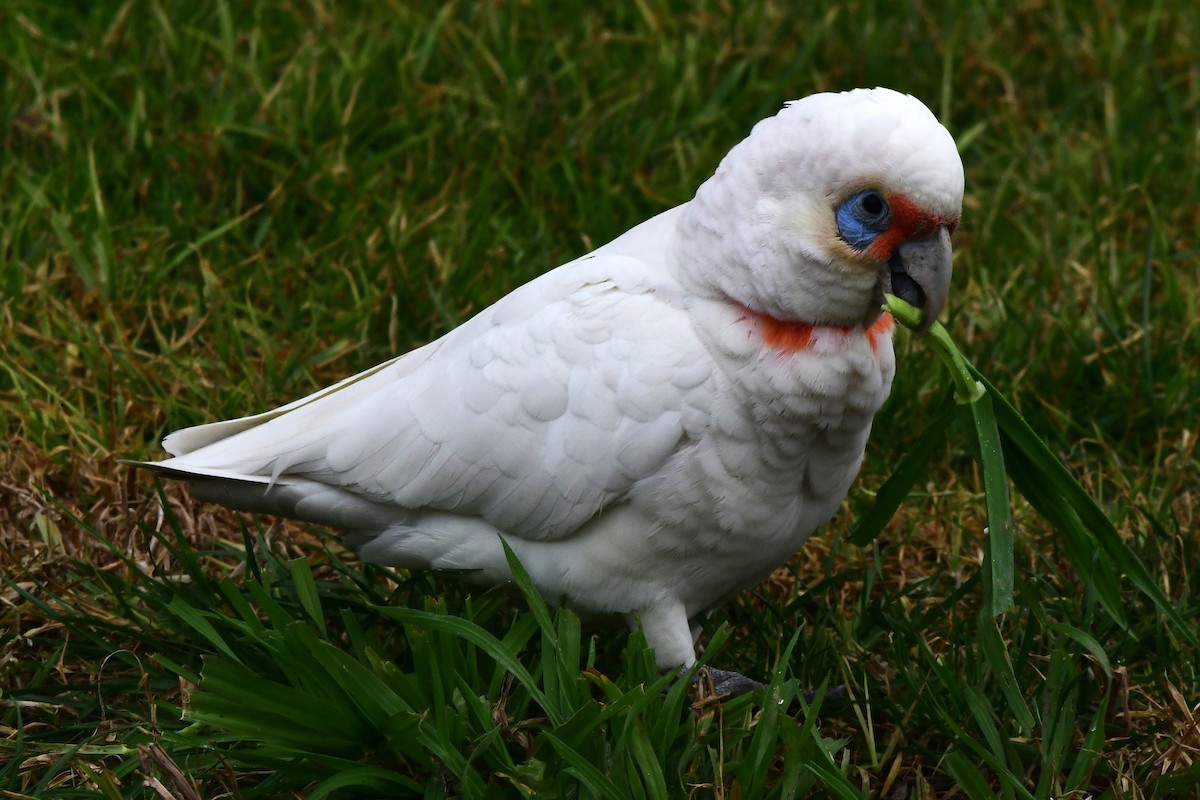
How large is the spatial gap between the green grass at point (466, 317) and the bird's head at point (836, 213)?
1.67 feet

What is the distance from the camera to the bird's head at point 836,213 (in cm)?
221

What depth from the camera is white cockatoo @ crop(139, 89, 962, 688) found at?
2.27 metres

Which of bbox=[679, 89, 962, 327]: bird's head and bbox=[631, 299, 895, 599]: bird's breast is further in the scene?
bbox=[631, 299, 895, 599]: bird's breast

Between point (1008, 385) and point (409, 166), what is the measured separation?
5.99 feet

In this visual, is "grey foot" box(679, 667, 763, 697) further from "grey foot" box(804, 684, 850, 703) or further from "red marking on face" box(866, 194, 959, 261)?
"red marking on face" box(866, 194, 959, 261)

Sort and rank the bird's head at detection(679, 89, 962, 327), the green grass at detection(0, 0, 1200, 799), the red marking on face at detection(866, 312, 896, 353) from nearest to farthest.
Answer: the bird's head at detection(679, 89, 962, 327) < the green grass at detection(0, 0, 1200, 799) < the red marking on face at detection(866, 312, 896, 353)

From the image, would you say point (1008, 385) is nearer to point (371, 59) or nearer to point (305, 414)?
point (305, 414)

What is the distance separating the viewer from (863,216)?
225 centimetres

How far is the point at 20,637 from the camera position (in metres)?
2.66

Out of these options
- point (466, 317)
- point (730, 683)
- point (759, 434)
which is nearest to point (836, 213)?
point (759, 434)

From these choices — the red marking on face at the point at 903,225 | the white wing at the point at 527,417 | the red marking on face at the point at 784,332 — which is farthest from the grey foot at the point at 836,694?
the red marking on face at the point at 903,225

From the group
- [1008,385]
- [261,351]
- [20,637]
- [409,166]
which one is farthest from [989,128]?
[20,637]

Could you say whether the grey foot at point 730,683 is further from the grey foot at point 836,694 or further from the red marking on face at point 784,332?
the red marking on face at point 784,332

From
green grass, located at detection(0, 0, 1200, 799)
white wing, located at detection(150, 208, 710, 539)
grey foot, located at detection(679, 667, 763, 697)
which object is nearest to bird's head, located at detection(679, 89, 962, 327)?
white wing, located at detection(150, 208, 710, 539)
